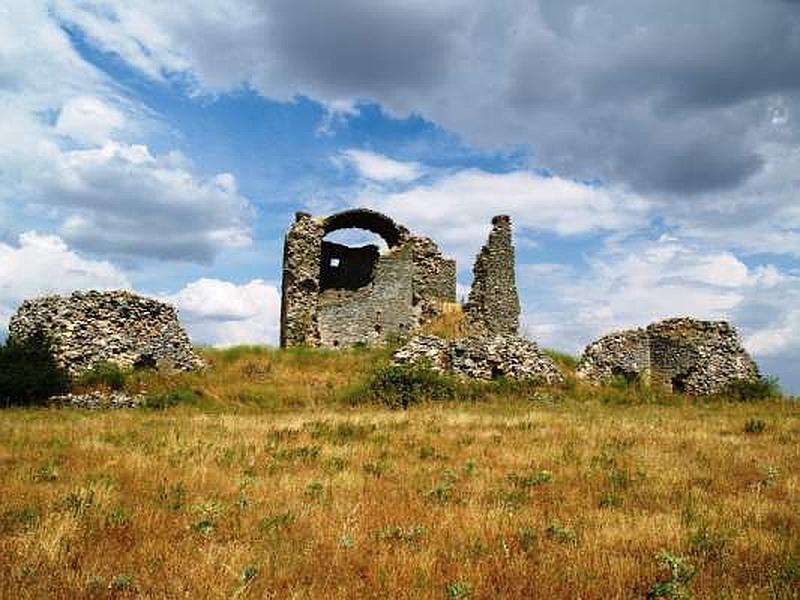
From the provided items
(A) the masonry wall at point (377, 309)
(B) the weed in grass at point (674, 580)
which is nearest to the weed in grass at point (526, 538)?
(B) the weed in grass at point (674, 580)

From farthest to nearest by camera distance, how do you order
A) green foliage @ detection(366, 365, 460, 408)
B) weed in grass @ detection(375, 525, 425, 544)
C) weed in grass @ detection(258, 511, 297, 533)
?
1. green foliage @ detection(366, 365, 460, 408)
2. weed in grass @ detection(258, 511, 297, 533)
3. weed in grass @ detection(375, 525, 425, 544)

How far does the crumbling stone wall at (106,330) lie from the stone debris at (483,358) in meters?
9.73

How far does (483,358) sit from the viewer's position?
25.8m

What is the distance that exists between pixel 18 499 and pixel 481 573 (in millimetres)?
6652

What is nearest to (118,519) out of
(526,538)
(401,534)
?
(401,534)

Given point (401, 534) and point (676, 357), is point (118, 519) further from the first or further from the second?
point (676, 357)

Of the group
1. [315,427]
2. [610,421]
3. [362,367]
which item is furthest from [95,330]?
[610,421]

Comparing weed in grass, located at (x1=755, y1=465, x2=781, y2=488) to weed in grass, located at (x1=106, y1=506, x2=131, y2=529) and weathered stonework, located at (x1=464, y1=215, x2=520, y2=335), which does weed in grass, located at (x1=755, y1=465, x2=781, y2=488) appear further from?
weathered stonework, located at (x1=464, y1=215, x2=520, y2=335)

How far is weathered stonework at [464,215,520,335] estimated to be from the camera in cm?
3575

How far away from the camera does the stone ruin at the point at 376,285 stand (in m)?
36.1

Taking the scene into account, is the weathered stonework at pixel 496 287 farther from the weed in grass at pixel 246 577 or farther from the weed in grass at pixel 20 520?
the weed in grass at pixel 246 577

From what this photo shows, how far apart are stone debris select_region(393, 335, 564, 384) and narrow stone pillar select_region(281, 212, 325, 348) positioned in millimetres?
12514

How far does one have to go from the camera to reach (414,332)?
38938 mm

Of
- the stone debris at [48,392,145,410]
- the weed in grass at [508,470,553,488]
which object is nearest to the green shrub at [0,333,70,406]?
the stone debris at [48,392,145,410]
